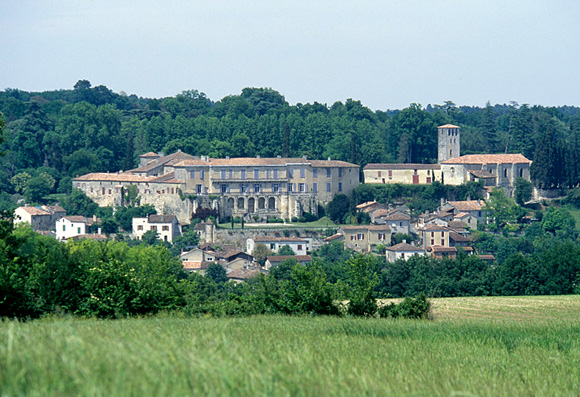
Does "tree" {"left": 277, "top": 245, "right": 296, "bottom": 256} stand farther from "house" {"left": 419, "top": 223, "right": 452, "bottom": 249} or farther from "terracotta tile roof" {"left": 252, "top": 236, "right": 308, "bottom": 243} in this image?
"house" {"left": 419, "top": 223, "right": 452, "bottom": 249}

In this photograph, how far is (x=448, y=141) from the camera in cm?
7875

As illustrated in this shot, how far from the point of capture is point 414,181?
7019 cm

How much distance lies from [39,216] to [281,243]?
19.1 m

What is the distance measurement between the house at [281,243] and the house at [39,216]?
54.2 ft

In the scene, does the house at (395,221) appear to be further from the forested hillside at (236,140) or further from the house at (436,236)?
the forested hillside at (236,140)

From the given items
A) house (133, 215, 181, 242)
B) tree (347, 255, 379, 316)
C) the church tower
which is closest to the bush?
tree (347, 255, 379, 316)

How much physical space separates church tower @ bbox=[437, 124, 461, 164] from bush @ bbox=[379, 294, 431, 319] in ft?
195

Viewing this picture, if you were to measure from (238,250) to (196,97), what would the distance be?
2579 inches

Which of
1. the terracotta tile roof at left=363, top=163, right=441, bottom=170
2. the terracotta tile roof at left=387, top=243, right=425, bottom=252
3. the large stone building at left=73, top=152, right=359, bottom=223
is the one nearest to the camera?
the terracotta tile roof at left=387, top=243, right=425, bottom=252

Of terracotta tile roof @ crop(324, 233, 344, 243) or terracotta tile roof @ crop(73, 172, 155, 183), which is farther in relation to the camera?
terracotta tile roof @ crop(73, 172, 155, 183)

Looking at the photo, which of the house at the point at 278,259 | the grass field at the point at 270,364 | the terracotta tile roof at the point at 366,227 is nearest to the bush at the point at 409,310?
the grass field at the point at 270,364

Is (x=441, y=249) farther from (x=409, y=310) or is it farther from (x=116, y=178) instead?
(x=409, y=310)

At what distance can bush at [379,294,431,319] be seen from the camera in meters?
19.8

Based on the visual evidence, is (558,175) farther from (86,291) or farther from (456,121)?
(86,291)
